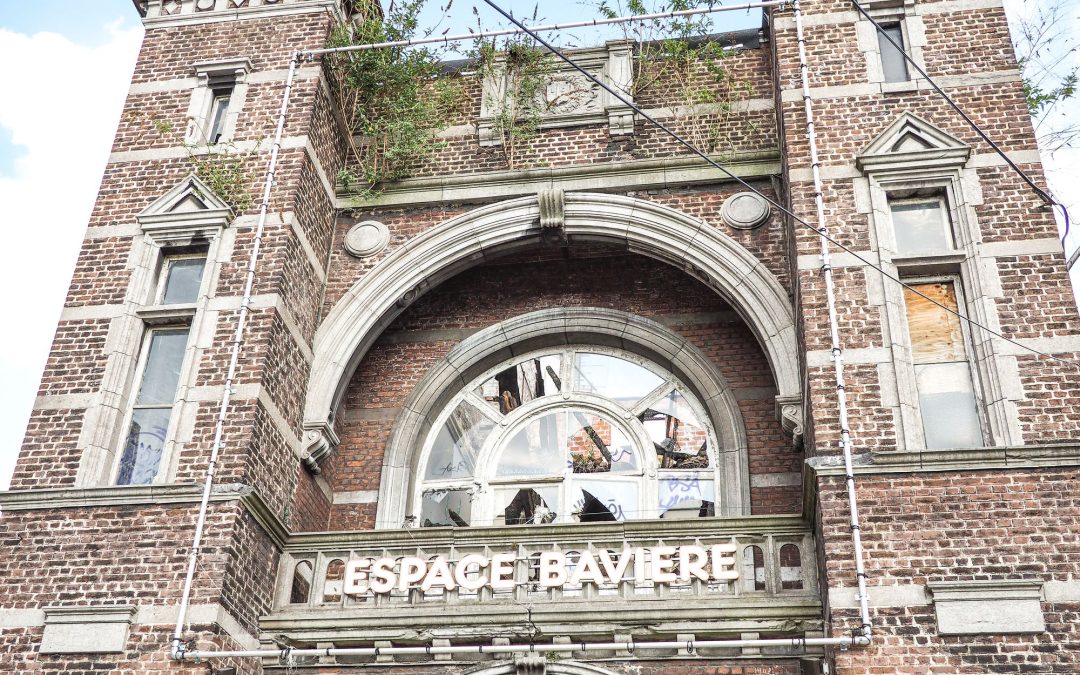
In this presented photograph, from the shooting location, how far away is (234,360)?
11.9 metres

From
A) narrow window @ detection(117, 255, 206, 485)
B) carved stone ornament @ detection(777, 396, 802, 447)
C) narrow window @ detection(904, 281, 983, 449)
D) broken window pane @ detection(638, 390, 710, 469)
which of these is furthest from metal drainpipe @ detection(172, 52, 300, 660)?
narrow window @ detection(904, 281, 983, 449)

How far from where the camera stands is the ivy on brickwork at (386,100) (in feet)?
47.3

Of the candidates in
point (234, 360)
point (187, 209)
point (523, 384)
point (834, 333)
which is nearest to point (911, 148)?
point (834, 333)

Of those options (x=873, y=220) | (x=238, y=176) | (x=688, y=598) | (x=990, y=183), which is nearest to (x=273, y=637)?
(x=688, y=598)

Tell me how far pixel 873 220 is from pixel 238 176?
6.87m

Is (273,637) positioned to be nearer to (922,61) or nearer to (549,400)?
(549,400)

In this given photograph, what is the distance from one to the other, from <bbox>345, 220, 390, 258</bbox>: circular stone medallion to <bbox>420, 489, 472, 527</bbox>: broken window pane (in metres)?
2.93

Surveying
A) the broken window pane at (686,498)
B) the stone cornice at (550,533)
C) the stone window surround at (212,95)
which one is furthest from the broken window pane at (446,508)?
the stone window surround at (212,95)

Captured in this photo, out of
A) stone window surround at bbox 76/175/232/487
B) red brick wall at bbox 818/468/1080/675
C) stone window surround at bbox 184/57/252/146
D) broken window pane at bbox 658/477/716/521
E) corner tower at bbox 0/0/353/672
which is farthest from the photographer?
stone window surround at bbox 184/57/252/146

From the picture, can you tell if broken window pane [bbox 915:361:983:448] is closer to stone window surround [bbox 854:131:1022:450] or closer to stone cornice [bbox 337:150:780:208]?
stone window surround [bbox 854:131:1022:450]

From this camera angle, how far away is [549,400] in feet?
46.2

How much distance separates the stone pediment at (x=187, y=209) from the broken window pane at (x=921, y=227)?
23.1ft

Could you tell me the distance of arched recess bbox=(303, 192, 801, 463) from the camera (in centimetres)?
1280

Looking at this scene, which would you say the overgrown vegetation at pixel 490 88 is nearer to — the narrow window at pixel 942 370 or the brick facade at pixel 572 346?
the brick facade at pixel 572 346
